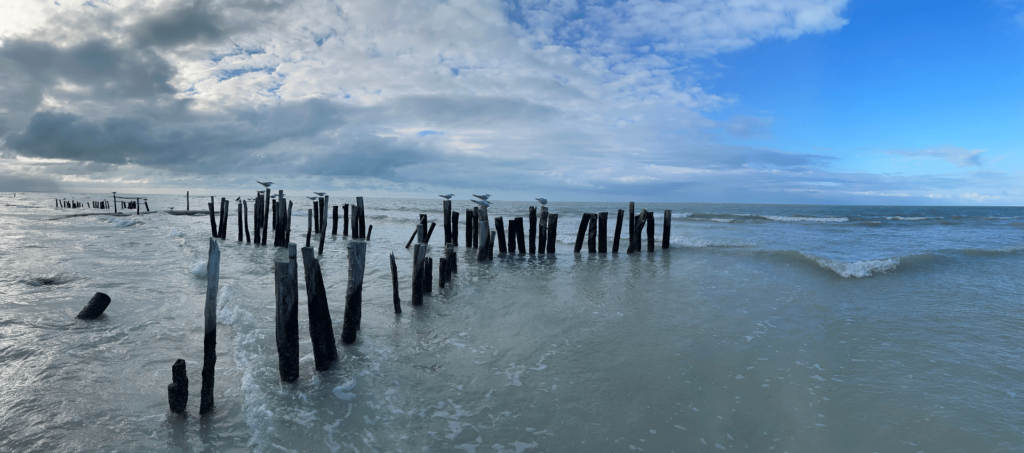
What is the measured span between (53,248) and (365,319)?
47.4ft

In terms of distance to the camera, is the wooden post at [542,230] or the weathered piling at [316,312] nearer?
the weathered piling at [316,312]

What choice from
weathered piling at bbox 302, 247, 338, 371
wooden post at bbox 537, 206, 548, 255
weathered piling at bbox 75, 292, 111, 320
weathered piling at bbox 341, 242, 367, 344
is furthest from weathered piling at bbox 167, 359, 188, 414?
wooden post at bbox 537, 206, 548, 255

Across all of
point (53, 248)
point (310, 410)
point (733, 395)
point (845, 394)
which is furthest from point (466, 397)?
point (53, 248)

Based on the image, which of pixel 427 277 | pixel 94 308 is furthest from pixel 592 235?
pixel 94 308

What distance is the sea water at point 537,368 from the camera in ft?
12.8

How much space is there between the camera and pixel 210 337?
166 inches

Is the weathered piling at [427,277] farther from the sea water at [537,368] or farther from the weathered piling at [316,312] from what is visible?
the weathered piling at [316,312]

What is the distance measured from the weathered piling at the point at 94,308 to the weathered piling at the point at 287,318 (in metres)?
4.45

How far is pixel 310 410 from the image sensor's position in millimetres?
4254

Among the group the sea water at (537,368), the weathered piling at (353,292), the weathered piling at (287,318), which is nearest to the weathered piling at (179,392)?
the sea water at (537,368)

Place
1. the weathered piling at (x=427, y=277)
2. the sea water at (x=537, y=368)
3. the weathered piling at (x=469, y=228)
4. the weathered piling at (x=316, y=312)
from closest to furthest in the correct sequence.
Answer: the sea water at (x=537, y=368)
the weathered piling at (x=316, y=312)
the weathered piling at (x=427, y=277)
the weathered piling at (x=469, y=228)

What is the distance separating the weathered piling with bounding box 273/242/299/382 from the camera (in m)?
4.59

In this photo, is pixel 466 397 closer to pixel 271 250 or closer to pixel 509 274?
pixel 509 274

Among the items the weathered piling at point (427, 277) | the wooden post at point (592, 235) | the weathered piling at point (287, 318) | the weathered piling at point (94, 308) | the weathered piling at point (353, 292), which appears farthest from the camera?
the wooden post at point (592, 235)
